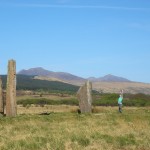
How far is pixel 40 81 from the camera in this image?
19462 centimetres

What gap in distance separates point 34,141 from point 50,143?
2.66 feet

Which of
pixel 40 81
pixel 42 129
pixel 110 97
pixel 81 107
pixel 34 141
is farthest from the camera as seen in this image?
pixel 40 81

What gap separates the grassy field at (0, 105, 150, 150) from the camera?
663 inches

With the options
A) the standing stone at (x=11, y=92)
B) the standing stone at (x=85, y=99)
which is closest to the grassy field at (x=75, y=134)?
the standing stone at (x=11, y=92)

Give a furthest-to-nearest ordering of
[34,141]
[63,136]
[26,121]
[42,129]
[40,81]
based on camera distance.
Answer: [40,81] < [26,121] < [42,129] < [63,136] < [34,141]

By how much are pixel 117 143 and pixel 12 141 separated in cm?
395

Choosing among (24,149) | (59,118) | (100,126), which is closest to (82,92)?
(59,118)

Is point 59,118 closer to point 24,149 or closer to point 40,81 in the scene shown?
point 24,149

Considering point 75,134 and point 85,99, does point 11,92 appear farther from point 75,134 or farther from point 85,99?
point 75,134

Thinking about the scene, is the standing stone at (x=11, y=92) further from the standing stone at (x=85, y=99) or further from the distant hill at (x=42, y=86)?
the distant hill at (x=42, y=86)

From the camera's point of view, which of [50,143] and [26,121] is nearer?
[50,143]

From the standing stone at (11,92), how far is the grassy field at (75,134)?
3.83m

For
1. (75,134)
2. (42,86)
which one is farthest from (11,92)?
(42,86)

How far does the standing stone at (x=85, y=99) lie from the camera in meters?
34.3
